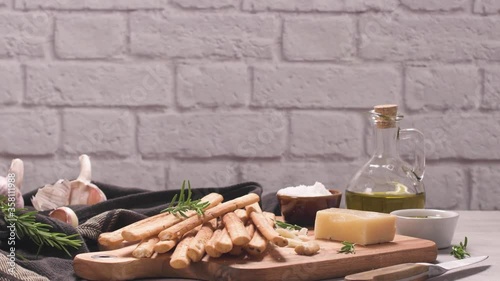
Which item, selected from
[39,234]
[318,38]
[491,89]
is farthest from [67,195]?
[491,89]

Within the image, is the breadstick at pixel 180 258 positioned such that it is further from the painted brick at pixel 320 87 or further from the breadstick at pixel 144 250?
the painted brick at pixel 320 87

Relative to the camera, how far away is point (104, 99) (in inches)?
73.9

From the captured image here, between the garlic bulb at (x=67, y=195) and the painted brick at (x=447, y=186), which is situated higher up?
the garlic bulb at (x=67, y=195)

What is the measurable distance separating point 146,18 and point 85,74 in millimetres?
198

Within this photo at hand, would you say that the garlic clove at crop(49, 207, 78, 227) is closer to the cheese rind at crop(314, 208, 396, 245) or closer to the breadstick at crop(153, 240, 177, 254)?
the breadstick at crop(153, 240, 177, 254)

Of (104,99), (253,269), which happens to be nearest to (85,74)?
(104,99)

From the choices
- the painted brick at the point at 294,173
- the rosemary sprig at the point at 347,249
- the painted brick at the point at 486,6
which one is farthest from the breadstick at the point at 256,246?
the painted brick at the point at 486,6

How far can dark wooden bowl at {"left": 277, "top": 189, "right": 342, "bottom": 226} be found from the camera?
129 centimetres

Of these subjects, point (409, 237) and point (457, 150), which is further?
→ point (457, 150)

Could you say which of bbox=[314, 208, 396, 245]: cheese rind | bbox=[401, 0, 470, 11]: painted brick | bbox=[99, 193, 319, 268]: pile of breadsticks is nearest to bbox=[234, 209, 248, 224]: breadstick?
bbox=[99, 193, 319, 268]: pile of breadsticks

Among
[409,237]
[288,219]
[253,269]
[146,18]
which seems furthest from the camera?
[146,18]

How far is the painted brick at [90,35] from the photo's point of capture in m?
1.87

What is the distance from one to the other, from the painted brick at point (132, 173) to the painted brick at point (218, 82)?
17cm

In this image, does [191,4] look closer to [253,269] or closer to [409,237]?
[409,237]
